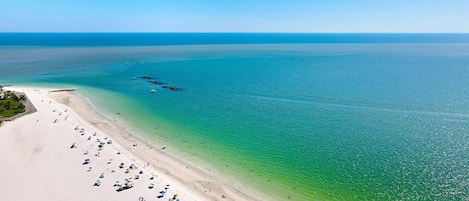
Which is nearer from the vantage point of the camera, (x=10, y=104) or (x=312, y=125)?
(x=312, y=125)

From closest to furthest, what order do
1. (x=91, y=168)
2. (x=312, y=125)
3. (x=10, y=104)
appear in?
1. (x=91, y=168)
2. (x=312, y=125)
3. (x=10, y=104)

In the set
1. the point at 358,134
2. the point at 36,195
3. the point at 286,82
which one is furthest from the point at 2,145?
the point at 286,82

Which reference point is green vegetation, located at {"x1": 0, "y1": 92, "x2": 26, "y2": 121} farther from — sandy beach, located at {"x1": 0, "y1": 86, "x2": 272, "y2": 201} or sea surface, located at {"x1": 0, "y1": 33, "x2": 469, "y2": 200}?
sea surface, located at {"x1": 0, "y1": 33, "x2": 469, "y2": 200}

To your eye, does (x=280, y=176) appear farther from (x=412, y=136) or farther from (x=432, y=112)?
(x=432, y=112)

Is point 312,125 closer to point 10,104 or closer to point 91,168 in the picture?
point 91,168

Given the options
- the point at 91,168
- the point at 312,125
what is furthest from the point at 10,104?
the point at 312,125

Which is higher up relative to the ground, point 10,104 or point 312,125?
point 10,104
